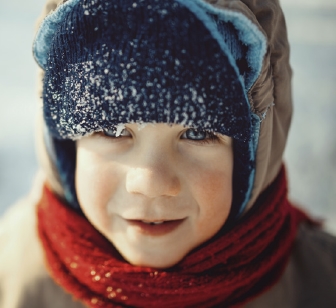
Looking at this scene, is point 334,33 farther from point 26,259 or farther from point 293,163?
point 26,259

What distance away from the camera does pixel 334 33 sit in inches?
113

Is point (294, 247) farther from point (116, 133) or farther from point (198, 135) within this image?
point (116, 133)

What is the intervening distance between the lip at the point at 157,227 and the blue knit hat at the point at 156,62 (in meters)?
0.22

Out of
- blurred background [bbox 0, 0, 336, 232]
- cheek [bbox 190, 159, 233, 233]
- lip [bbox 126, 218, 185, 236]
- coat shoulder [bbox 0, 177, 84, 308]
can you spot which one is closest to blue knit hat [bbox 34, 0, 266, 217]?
cheek [bbox 190, 159, 233, 233]

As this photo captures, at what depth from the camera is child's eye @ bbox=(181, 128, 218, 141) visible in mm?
850

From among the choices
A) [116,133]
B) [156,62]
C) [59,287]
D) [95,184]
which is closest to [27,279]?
[59,287]

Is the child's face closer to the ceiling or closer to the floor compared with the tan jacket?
closer to the ceiling

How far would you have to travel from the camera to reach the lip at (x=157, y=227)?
34.6 inches

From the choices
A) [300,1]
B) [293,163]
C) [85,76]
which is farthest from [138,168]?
[300,1]

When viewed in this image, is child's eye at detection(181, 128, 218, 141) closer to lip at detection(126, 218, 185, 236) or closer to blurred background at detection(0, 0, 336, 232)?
lip at detection(126, 218, 185, 236)

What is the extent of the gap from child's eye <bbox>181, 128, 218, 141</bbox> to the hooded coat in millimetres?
99

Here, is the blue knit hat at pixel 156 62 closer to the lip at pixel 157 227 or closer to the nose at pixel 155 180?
the nose at pixel 155 180

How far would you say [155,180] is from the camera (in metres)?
0.79

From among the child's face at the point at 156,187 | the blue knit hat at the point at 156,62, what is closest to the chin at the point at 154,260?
the child's face at the point at 156,187
